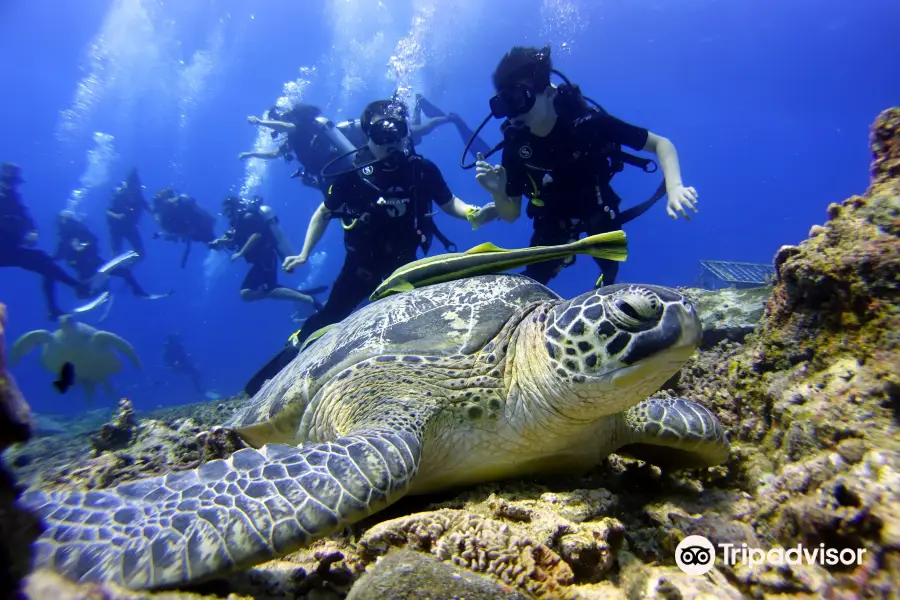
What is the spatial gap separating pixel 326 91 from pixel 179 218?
42.5m

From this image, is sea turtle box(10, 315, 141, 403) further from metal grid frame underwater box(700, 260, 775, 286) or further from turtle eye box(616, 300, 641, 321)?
metal grid frame underwater box(700, 260, 775, 286)

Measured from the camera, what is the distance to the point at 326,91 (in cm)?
4812

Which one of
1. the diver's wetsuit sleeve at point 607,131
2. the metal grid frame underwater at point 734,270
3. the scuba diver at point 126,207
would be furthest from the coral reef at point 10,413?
the scuba diver at point 126,207

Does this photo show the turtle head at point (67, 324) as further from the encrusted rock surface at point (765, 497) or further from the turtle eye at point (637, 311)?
the turtle eye at point (637, 311)

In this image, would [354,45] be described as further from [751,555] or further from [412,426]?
[751,555]

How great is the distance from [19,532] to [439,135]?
62131mm

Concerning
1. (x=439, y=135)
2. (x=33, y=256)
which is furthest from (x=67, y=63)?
(x=33, y=256)

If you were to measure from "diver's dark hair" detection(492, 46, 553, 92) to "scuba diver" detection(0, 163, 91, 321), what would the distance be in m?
11.2

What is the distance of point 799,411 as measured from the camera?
1.59 metres

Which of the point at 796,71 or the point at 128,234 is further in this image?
the point at 796,71

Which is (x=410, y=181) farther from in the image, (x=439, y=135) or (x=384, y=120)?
(x=439, y=135)

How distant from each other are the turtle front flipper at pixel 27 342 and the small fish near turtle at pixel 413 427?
16.6 feet

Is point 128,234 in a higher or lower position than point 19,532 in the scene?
higher

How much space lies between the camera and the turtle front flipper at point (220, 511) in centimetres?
105
